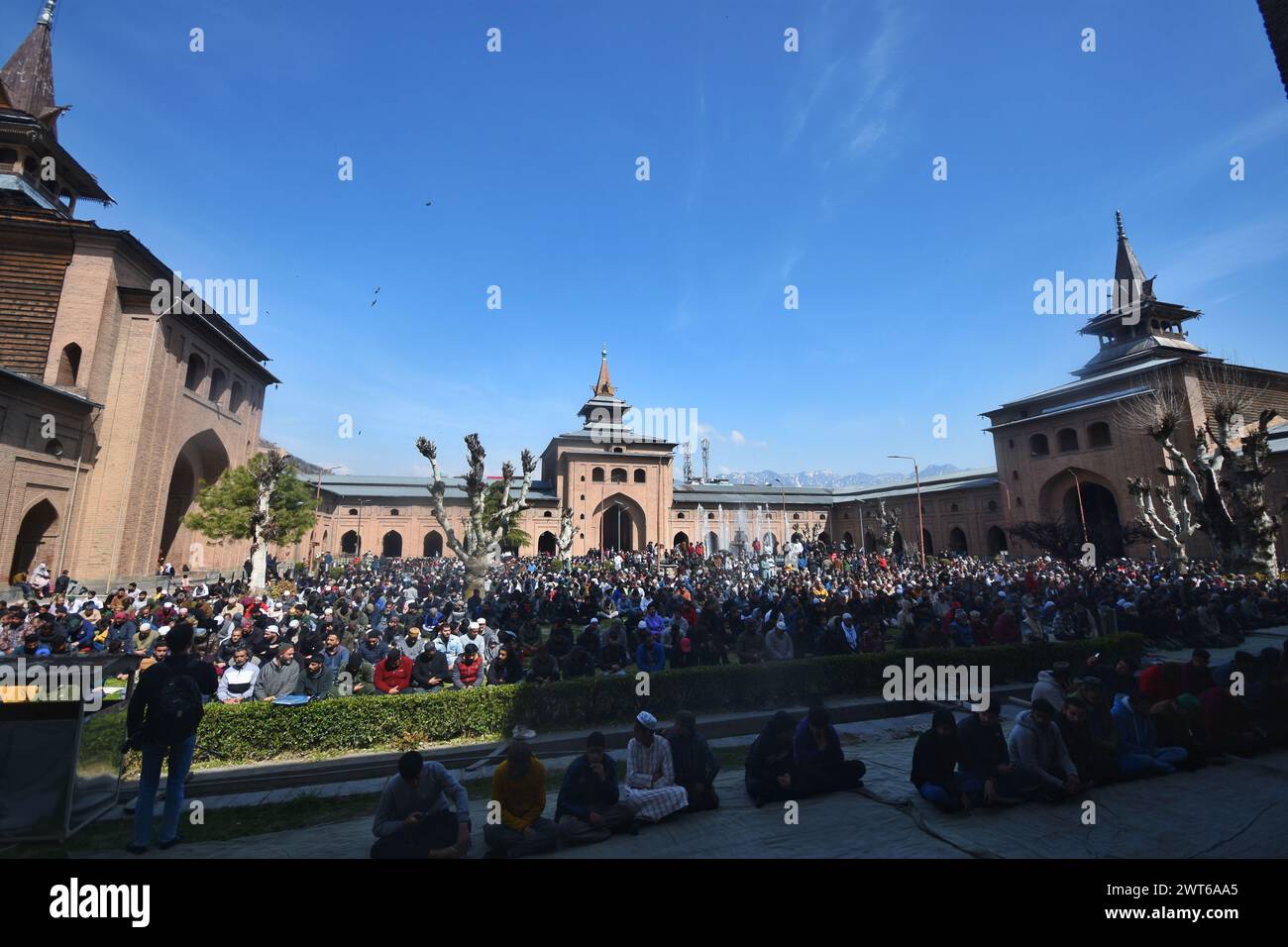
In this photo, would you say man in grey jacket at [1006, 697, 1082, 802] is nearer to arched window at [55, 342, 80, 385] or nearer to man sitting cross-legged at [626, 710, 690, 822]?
man sitting cross-legged at [626, 710, 690, 822]

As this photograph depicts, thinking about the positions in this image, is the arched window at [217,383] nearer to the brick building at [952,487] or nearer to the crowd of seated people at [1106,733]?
the brick building at [952,487]

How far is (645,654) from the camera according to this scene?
9836 millimetres

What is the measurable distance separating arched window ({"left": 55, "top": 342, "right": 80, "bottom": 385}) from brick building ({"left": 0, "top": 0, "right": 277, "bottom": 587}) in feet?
0.14

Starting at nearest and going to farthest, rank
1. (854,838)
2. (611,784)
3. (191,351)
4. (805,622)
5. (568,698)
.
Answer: (854,838) → (611,784) → (568,698) → (805,622) → (191,351)

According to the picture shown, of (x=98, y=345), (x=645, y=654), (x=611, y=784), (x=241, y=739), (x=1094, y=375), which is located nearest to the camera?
(x=611, y=784)

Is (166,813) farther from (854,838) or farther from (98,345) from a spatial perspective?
(98,345)

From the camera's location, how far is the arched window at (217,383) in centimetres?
2817

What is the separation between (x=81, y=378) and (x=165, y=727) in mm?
24337

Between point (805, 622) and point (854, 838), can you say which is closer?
point (854, 838)

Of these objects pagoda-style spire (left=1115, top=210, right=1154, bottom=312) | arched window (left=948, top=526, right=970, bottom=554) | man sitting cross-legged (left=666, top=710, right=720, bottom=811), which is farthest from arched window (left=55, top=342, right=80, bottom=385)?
pagoda-style spire (left=1115, top=210, right=1154, bottom=312)

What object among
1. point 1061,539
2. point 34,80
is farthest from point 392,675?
point 34,80
